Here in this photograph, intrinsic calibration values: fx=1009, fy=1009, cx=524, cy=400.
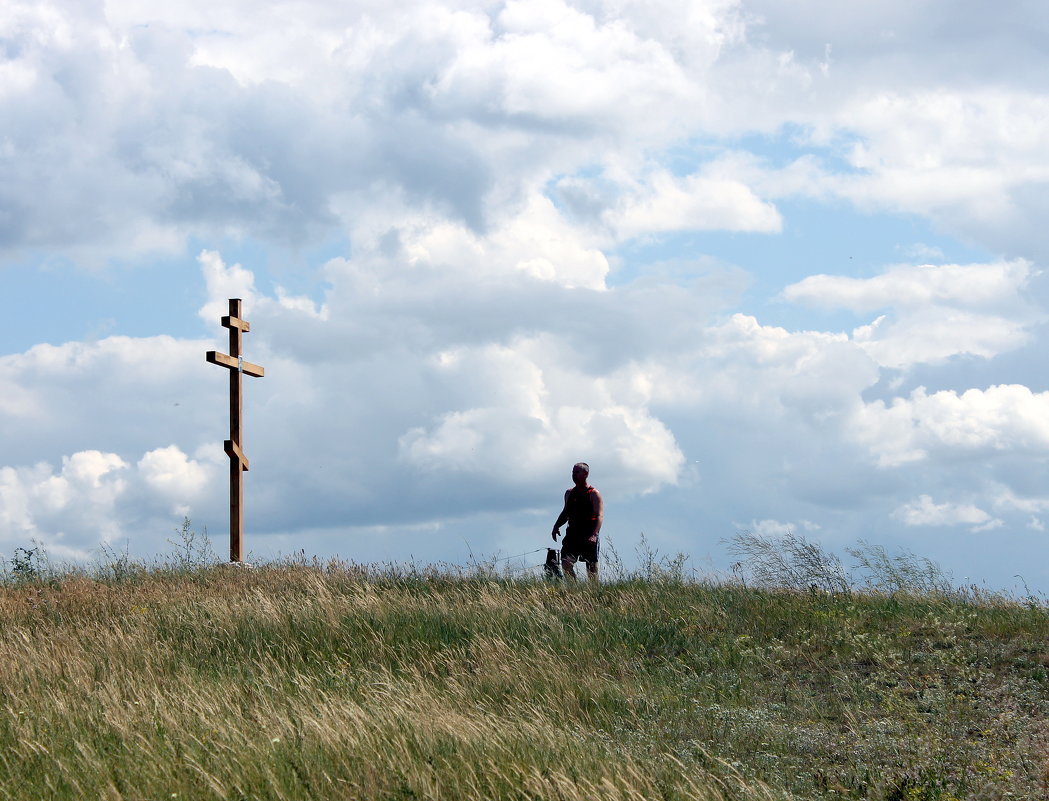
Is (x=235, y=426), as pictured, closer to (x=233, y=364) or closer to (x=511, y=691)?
(x=233, y=364)

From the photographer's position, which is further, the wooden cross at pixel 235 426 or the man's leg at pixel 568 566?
the wooden cross at pixel 235 426

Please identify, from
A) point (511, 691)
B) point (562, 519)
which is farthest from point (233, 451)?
point (511, 691)

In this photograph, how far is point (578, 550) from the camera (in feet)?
48.6

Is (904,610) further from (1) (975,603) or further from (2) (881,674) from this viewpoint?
(2) (881,674)

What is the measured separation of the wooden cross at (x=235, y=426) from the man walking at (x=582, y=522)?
555 centimetres

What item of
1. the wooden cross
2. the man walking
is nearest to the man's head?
the man walking

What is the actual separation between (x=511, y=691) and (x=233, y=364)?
9.74 meters

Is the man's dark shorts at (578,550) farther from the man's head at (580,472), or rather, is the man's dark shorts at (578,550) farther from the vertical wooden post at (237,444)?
the vertical wooden post at (237,444)

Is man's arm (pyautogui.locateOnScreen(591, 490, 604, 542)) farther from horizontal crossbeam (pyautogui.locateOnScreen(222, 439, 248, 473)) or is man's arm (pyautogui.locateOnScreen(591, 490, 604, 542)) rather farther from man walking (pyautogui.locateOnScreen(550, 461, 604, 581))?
horizontal crossbeam (pyautogui.locateOnScreen(222, 439, 248, 473))

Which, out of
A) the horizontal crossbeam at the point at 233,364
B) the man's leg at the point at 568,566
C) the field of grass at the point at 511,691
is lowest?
the field of grass at the point at 511,691

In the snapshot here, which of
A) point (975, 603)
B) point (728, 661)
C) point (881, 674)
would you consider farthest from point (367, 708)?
point (975, 603)

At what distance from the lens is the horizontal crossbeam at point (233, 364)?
54.1 feet

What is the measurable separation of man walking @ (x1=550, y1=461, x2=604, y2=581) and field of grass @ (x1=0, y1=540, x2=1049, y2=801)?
1.20 metres

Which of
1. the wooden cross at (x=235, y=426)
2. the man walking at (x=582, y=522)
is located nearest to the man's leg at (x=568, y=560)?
the man walking at (x=582, y=522)
